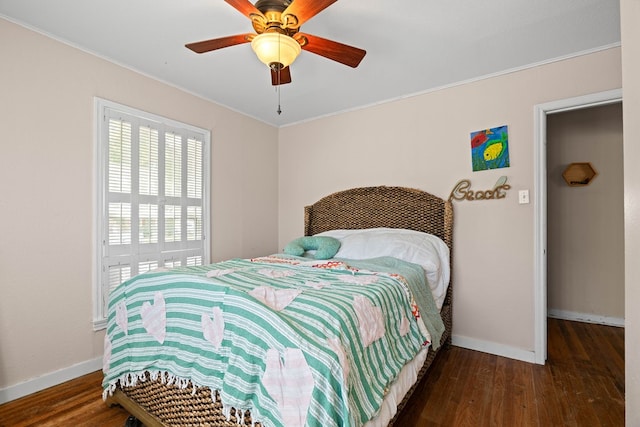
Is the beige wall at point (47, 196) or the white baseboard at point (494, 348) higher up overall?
the beige wall at point (47, 196)

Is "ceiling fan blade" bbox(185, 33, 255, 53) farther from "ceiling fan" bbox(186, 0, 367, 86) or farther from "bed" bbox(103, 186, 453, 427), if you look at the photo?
"bed" bbox(103, 186, 453, 427)

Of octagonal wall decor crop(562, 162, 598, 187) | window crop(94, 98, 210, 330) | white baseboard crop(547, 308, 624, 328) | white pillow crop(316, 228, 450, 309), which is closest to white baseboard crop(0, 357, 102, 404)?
window crop(94, 98, 210, 330)

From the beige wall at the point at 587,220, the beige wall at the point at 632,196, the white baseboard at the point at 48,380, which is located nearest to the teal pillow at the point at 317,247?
the white baseboard at the point at 48,380

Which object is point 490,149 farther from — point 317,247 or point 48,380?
point 48,380

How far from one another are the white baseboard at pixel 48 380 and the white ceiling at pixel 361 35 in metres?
2.31

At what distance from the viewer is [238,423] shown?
1.22 m

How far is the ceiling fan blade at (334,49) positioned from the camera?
5.43 ft

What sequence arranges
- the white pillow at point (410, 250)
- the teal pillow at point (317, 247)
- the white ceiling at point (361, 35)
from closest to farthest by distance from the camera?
the white ceiling at point (361, 35), the white pillow at point (410, 250), the teal pillow at point (317, 247)

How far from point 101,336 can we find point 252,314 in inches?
73.1

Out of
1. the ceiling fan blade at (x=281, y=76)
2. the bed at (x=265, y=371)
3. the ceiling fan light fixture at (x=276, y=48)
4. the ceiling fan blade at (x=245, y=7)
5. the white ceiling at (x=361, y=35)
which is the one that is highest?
the white ceiling at (x=361, y=35)

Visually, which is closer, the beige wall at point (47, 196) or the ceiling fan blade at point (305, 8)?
the ceiling fan blade at point (305, 8)

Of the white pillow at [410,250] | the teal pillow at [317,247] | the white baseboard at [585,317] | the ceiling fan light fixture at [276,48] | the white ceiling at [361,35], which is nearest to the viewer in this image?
the ceiling fan light fixture at [276,48]

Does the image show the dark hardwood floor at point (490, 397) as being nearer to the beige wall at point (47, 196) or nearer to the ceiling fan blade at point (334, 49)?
the beige wall at point (47, 196)

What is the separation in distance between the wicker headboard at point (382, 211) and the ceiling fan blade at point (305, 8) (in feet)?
6.33
